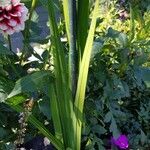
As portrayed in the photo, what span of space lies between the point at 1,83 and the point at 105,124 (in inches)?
27.5

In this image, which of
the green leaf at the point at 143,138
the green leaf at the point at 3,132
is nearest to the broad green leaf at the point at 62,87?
the green leaf at the point at 3,132

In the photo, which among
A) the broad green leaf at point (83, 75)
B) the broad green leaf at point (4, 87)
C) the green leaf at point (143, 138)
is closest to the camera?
the broad green leaf at point (83, 75)

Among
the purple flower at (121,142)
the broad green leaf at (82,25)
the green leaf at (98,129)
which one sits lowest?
the purple flower at (121,142)

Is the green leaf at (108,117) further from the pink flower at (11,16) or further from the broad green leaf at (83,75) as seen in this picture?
the pink flower at (11,16)

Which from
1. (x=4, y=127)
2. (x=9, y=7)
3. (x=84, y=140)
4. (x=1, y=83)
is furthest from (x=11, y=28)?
(x=84, y=140)

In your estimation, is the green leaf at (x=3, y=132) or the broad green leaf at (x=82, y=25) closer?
the broad green leaf at (x=82, y=25)

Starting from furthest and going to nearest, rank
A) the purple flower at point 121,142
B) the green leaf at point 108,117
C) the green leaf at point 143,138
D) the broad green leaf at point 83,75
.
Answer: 1. the green leaf at point 143,138
2. the purple flower at point 121,142
3. the green leaf at point 108,117
4. the broad green leaf at point 83,75

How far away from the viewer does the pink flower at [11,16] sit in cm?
193

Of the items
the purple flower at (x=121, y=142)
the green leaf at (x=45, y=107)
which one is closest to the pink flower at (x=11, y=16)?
the green leaf at (x=45, y=107)

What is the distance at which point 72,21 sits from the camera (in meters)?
1.97

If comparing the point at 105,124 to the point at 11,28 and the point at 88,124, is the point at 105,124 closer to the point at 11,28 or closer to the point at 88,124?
the point at 88,124

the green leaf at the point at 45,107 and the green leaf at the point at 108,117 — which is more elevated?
the green leaf at the point at 45,107

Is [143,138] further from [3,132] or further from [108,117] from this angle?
[3,132]

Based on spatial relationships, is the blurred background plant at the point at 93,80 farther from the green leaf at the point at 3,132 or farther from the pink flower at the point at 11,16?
the pink flower at the point at 11,16
